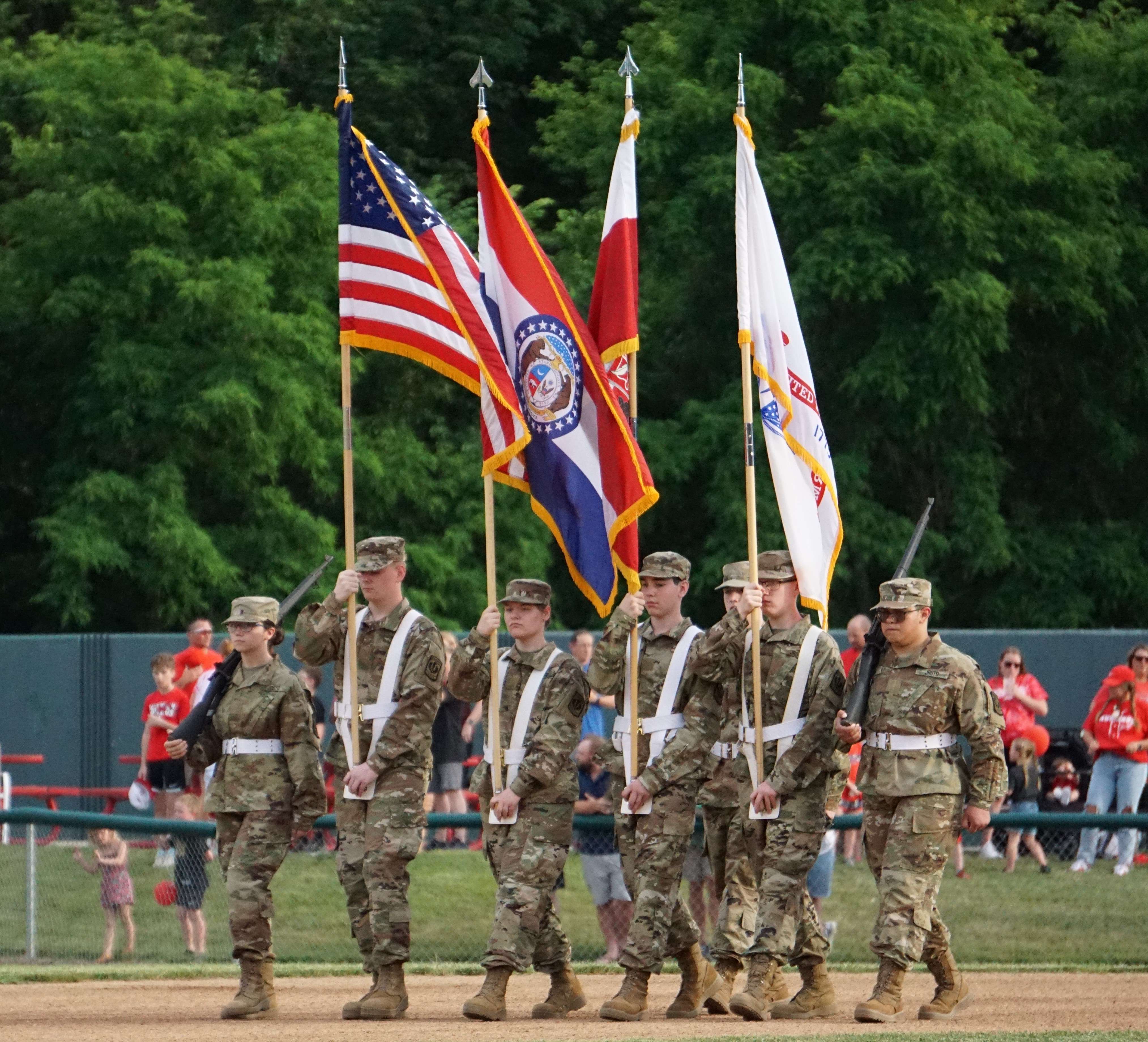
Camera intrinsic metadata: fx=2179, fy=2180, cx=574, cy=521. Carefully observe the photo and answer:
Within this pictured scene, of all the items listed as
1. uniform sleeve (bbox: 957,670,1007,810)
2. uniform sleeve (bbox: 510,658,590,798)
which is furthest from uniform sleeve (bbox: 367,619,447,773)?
uniform sleeve (bbox: 957,670,1007,810)

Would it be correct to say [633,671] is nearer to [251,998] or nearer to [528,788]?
[528,788]

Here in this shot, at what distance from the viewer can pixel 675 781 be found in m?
10.8

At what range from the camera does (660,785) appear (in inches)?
424

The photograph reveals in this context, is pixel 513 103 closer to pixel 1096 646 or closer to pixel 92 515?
pixel 92 515

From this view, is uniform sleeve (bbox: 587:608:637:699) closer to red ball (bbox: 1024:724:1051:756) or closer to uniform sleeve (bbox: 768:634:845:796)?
uniform sleeve (bbox: 768:634:845:796)

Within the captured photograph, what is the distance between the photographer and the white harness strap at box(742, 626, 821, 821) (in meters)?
10.9

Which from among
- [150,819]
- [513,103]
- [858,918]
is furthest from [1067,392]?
[150,819]

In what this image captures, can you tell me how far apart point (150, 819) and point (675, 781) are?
4190mm

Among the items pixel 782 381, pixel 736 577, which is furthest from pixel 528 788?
pixel 782 381

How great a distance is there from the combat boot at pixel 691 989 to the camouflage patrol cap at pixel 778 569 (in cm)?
190

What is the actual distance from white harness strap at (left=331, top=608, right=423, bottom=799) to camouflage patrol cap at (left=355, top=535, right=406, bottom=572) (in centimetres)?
27

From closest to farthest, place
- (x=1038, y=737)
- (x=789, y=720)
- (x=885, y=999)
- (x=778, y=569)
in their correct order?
(x=885, y=999) → (x=789, y=720) → (x=778, y=569) → (x=1038, y=737)

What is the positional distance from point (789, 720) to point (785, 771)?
0.33 m

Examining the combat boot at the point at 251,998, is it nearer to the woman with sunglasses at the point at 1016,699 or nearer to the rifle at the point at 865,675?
the rifle at the point at 865,675
